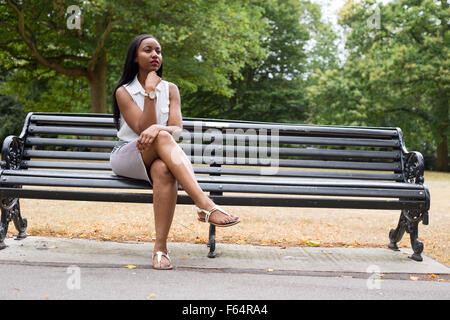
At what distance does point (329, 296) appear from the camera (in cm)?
281

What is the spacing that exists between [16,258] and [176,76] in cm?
1258

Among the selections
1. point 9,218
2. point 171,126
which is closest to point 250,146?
point 171,126

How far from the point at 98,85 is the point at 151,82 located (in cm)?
1372

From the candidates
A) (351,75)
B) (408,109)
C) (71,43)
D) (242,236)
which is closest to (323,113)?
(351,75)

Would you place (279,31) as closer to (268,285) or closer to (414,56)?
(414,56)

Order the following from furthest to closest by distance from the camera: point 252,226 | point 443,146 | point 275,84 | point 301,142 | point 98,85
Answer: point 275,84 → point 443,146 → point 98,85 → point 252,226 → point 301,142

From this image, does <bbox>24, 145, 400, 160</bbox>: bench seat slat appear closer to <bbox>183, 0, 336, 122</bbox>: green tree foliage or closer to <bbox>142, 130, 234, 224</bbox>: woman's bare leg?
<bbox>142, 130, 234, 224</bbox>: woman's bare leg

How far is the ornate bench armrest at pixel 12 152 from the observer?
3748mm

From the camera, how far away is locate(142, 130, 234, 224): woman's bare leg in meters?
3.11

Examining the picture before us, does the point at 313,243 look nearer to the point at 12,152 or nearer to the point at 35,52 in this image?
the point at 12,152

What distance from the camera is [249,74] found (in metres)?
30.0

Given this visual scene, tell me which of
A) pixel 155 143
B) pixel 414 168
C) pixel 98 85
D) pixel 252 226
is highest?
pixel 98 85

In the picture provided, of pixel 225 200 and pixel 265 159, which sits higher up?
pixel 265 159

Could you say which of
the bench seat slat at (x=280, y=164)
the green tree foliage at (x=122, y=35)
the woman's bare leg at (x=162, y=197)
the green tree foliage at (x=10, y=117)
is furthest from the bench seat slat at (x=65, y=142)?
the green tree foliage at (x=10, y=117)
